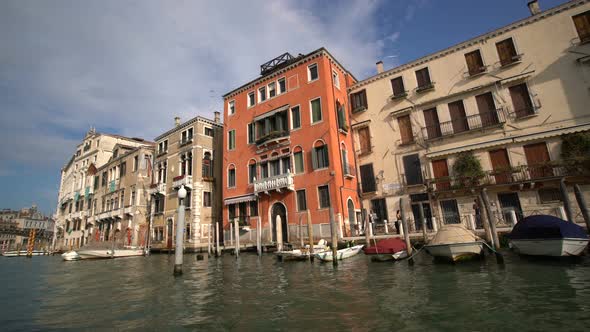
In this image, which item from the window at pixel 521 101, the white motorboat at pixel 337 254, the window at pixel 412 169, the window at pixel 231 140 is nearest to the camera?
the white motorboat at pixel 337 254

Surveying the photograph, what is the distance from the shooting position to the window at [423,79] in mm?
19473

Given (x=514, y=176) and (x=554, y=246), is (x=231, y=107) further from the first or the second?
(x=554, y=246)

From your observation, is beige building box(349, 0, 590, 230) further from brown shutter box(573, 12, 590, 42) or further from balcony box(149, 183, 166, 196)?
balcony box(149, 183, 166, 196)

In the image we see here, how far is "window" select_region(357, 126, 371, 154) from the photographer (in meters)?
21.2

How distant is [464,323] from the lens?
463 centimetres

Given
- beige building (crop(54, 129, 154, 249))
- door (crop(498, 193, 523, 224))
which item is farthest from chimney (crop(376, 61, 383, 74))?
beige building (crop(54, 129, 154, 249))

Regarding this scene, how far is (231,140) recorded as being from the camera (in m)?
25.4

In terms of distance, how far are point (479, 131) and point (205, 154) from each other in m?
21.2

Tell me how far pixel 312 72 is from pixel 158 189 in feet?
59.6

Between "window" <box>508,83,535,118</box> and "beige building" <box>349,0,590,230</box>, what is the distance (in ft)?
0.17

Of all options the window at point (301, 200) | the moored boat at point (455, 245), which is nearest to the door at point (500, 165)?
the moored boat at point (455, 245)

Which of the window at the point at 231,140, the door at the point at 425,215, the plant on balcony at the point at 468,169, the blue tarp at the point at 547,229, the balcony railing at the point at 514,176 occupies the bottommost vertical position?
the blue tarp at the point at 547,229

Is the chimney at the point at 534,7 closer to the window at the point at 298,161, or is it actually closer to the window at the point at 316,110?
the window at the point at 316,110

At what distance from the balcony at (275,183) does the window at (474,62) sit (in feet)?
41.7
